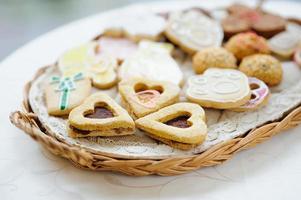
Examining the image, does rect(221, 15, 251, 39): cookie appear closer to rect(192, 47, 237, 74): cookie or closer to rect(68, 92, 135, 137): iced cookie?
rect(192, 47, 237, 74): cookie

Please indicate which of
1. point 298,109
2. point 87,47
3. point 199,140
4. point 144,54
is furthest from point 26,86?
point 298,109

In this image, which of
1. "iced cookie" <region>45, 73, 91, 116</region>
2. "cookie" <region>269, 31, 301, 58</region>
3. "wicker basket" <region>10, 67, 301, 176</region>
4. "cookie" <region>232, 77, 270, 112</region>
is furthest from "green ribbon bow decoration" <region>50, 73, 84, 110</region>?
"cookie" <region>269, 31, 301, 58</region>

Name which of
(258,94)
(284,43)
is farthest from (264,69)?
(284,43)

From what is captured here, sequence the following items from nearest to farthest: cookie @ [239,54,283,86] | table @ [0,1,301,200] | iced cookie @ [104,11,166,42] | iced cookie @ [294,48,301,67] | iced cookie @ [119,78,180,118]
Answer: table @ [0,1,301,200] → iced cookie @ [119,78,180,118] → cookie @ [239,54,283,86] → iced cookie @ [294,48,301,67] → iced cookie @ [104,11,166,42]

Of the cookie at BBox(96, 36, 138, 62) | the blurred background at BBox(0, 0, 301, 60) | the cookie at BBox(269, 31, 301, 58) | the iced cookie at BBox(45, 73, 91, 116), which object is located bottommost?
the iced cookie at BBox(45, 73, 91, 116)

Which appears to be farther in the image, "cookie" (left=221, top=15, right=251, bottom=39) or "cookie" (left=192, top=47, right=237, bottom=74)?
"cookie" (left=221, top=15, right=251, bottom=39)

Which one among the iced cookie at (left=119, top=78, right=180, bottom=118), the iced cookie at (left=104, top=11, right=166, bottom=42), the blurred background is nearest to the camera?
the iced cookie at (left=119, top=78, right=180, bottom=118)

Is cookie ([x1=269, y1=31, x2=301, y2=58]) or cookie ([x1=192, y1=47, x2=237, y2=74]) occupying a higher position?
cookie ([x1=269, y1=31, x2=301, y2=58])
